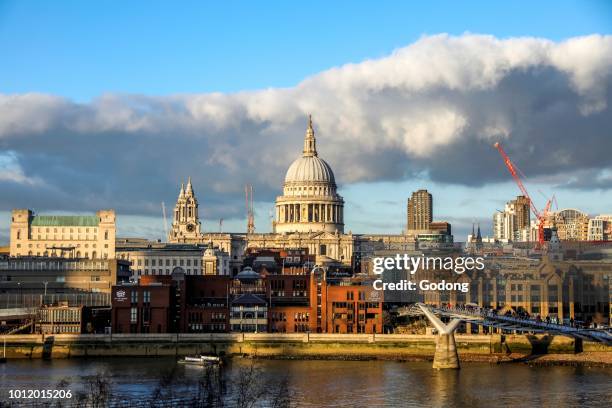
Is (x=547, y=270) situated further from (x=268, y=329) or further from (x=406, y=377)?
(x=406, y=377)

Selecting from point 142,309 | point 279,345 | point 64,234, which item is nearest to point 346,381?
point 279,345

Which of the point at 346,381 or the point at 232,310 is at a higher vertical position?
the point at 232,310

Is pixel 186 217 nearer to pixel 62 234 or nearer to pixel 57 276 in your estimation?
pixel 62 234

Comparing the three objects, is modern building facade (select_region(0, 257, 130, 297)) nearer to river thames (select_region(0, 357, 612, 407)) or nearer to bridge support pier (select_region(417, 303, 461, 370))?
river thames (select_region(0, 357, 612, 407))

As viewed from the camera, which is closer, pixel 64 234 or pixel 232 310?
pixel 232 310

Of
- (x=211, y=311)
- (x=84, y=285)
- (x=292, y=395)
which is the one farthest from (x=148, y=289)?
(x=292, y=395)

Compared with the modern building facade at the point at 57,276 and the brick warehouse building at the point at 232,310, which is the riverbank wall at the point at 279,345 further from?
the modern building facade at the point at 57,276

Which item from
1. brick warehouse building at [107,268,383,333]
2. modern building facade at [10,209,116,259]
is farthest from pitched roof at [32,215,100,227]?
brick warehouse building at [107,268,383,333]
